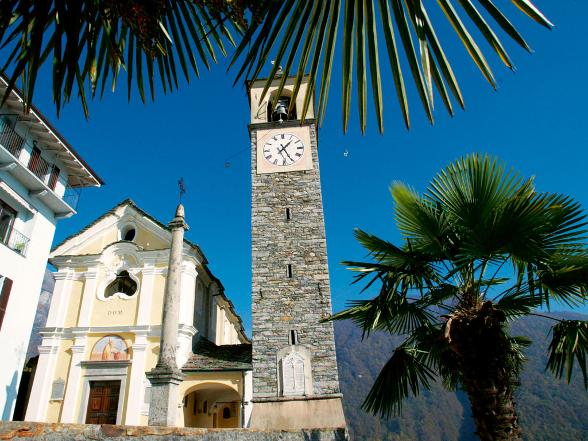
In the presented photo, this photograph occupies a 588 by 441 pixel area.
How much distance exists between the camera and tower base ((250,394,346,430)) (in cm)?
1317

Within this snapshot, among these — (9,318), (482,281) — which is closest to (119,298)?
(9,318)

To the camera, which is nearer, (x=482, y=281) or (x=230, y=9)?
(x=230, y=9)

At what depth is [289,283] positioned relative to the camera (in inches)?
605

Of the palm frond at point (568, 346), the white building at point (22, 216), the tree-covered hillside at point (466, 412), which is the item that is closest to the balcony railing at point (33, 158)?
the white building at point (22, 216)

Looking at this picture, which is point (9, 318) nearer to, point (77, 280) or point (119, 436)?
point (77, 280)

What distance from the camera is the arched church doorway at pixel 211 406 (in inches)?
614

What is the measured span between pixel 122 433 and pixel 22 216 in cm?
1130

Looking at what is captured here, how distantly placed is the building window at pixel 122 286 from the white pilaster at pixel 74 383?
207 centimetres

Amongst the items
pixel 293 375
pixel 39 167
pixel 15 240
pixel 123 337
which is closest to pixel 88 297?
pixel 123 337

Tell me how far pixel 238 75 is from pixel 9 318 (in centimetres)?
1291

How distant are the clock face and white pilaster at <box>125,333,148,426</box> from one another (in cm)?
843

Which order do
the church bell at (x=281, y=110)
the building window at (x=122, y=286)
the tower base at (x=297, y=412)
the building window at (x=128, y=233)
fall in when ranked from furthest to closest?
1. the church bell at (x=281, y=110)
2. the building window at (x=128, y=233)
3. the building window at (x=122, y=286)
4. the tower base at (x=297, y=412)

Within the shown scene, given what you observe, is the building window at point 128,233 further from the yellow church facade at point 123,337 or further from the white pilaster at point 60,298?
the white pilaster at point 60,298

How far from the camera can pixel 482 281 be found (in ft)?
17.4
